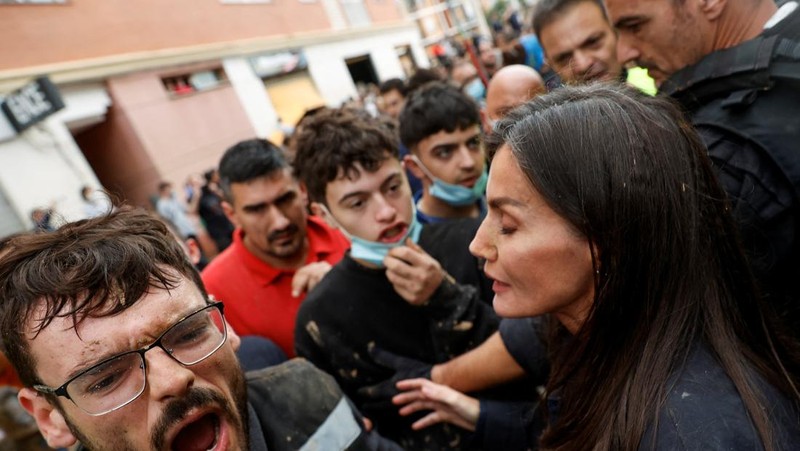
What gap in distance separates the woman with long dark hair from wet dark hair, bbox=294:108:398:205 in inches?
41.9

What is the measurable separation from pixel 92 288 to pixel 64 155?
973 cm

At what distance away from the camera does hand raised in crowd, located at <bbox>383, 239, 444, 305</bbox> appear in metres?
1.74

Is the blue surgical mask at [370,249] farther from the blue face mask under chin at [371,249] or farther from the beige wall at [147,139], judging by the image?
→ the beige wall at [147,139]

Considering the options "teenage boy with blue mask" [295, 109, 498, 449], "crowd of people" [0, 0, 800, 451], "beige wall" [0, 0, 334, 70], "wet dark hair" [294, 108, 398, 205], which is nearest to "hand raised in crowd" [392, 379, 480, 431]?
"crowd of people" [0, 0, 800, 451]

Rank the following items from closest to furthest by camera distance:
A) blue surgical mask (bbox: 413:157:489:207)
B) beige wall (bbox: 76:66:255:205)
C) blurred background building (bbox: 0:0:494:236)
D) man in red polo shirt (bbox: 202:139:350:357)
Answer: man in red polo shirt (bbox: 202:139:350:357)
blue surgical mask (bbox: 413:157:489:207)
blurred background building (bbox: 0:0:494:236)
beige wall (bbox: 76:66:255:205)

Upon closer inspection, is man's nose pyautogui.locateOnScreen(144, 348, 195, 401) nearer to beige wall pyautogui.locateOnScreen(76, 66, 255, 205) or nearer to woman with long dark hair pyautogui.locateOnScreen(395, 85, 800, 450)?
woman with long dark hair pyautogui.locateOnScreen(395, 85, 800, 450)

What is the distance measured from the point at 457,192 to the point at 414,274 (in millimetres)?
1173

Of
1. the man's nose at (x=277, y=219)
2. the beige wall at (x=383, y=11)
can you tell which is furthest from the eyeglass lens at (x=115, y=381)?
the beige wall at (x=383, y=11)

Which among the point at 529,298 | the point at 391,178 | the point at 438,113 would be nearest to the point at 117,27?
the point at 438,113

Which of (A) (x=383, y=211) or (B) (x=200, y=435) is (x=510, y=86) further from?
(B) (x=200, y=435)

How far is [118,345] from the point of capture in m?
1.17

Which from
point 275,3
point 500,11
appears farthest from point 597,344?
point 500,11

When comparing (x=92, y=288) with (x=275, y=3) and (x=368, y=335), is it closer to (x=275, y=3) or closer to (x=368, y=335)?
(x=368, y=335)

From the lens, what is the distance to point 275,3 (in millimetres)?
15781
